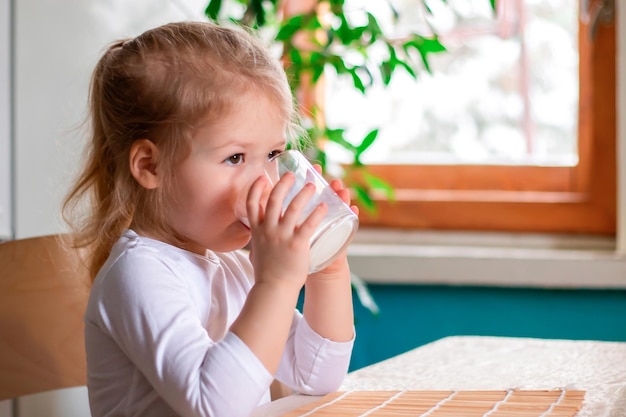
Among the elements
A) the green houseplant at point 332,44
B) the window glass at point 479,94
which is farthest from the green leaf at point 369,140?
the window glass at point 479,94

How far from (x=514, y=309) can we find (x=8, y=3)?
117 cm

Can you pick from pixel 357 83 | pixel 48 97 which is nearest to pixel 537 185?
pixel 357 83

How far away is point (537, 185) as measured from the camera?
83.7 inches

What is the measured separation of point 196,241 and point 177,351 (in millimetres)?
176

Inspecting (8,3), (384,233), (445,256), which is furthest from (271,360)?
(384,233)

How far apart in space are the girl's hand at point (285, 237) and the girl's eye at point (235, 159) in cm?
9

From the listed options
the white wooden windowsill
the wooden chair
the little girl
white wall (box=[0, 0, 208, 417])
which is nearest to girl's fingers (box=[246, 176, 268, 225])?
the little girl

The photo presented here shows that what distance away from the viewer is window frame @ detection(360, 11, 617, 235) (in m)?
2.01

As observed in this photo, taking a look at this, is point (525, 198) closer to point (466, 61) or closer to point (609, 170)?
point (609, 170)

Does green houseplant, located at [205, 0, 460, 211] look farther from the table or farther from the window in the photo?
the table

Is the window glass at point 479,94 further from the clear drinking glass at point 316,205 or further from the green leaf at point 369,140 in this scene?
the clear drinking glass at point 316,205

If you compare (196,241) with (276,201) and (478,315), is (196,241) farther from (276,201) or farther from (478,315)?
(478,315)

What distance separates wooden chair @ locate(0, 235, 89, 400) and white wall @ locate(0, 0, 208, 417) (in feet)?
1.33

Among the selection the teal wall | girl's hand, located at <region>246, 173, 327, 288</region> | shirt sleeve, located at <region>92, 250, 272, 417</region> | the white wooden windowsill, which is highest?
girl's hand, located at <region>246, 173, 327, 288</region>
